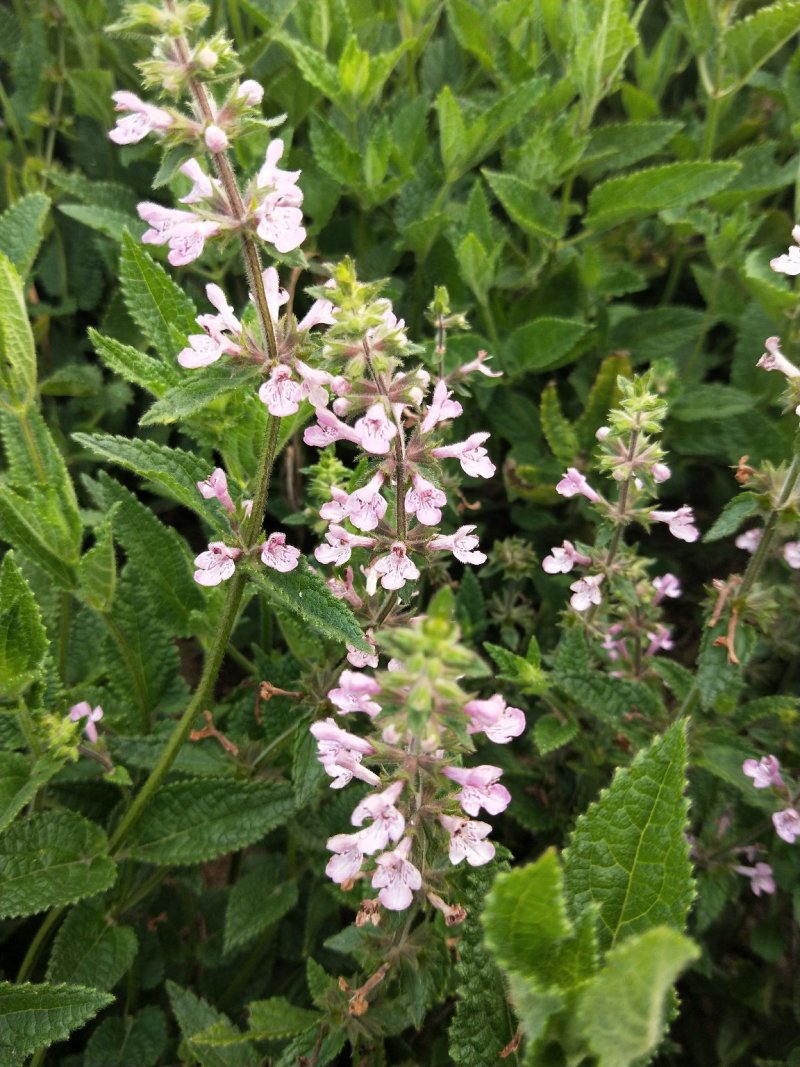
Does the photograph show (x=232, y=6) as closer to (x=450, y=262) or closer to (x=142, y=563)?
(x=450, y=262)

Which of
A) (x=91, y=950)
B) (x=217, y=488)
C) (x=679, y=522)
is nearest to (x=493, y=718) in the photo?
(x=217, y=488)

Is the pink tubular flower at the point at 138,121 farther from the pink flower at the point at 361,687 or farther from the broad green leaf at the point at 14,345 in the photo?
the pink flower at the point at 361,687

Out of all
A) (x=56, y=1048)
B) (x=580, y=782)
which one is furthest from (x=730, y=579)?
(x=56, y=1048)

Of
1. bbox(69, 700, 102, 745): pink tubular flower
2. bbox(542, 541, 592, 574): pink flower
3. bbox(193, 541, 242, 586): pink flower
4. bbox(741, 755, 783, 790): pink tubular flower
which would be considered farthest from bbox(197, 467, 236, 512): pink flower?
bbox(741, 755, 783, 790): pink tubular flower

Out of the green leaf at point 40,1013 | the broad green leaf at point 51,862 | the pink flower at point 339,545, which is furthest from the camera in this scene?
the broad green leaf at point 51,862

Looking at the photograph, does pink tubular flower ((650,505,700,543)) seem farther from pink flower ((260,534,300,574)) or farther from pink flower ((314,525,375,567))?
pink flower ((260,534,300,574))

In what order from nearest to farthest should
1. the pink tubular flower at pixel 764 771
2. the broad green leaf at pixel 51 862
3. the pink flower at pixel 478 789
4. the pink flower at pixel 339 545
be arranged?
the pink flower at pixel 478 789
the pink flower at pixel 339 545
the broad green leaf at pixel 51 862
the pink tubular flower at pixel 764 771

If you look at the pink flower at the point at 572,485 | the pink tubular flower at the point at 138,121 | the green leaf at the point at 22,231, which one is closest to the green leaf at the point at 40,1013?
the pink flower at the point at 572,485
